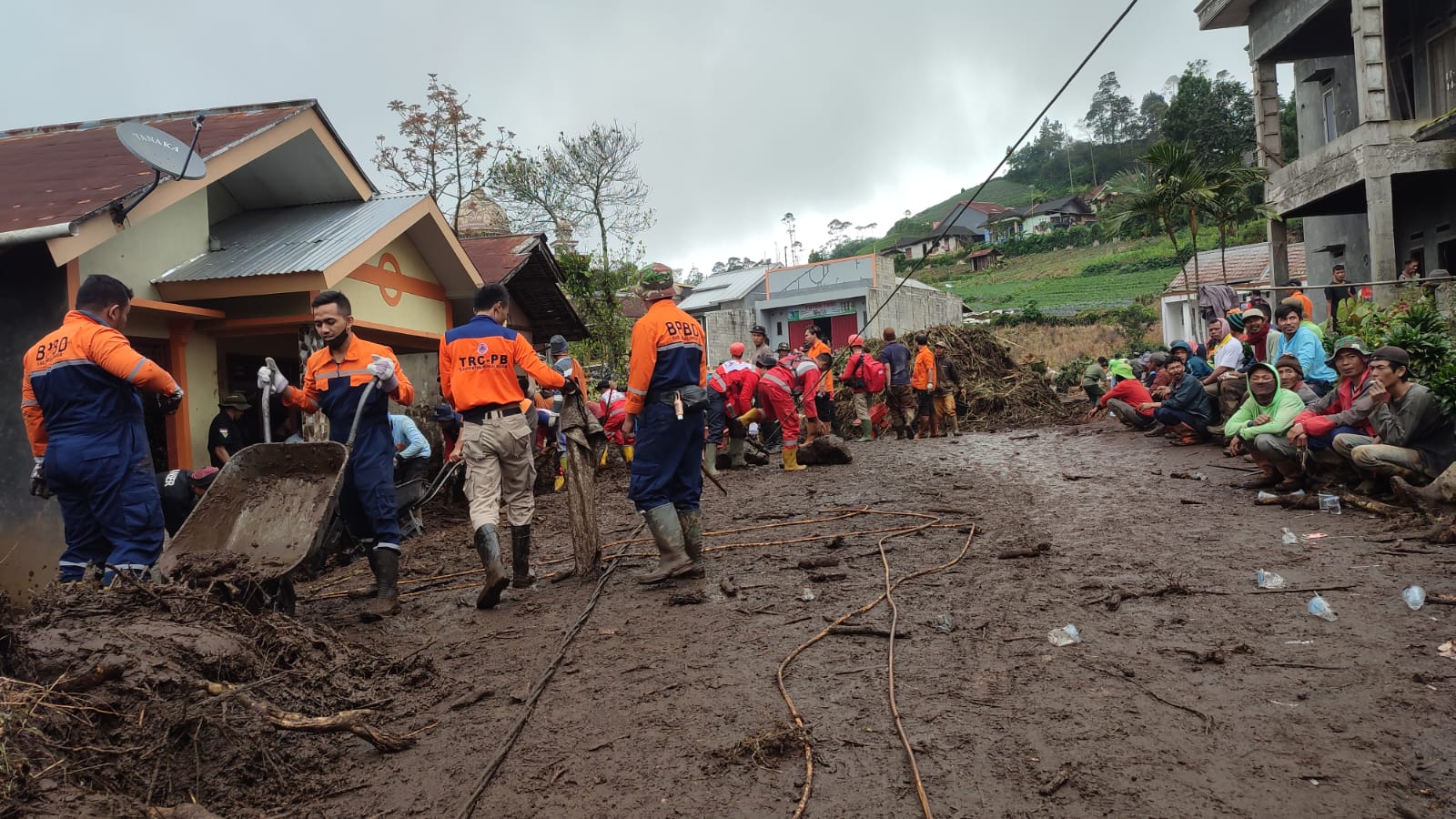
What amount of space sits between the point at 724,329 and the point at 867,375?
23.5 metres

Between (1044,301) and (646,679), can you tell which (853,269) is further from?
(646,679)

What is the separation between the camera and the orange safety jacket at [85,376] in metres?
4.66

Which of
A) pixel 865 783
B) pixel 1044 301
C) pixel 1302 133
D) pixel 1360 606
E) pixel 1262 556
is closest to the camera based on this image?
pixel 865 783

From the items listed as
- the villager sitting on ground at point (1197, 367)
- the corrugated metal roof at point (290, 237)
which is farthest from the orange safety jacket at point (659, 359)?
the villager sitting on ground at point (1197, 367)

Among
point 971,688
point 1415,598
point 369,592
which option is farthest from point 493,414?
point 1415,598

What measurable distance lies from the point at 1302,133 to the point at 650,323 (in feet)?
62.9

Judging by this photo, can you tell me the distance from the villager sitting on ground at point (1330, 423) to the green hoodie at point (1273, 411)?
0.09 meters

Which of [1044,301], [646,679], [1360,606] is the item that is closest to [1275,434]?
[1360,606]

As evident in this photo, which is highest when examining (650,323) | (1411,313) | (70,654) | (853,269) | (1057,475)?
(853,269)

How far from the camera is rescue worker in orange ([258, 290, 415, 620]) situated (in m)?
5.30

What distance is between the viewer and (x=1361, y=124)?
44.9 ft

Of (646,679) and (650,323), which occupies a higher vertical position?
(650,323)

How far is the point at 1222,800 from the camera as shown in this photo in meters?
2.53

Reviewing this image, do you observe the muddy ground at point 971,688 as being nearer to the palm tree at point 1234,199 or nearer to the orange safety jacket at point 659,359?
the orange safety jacket at point 659,359
